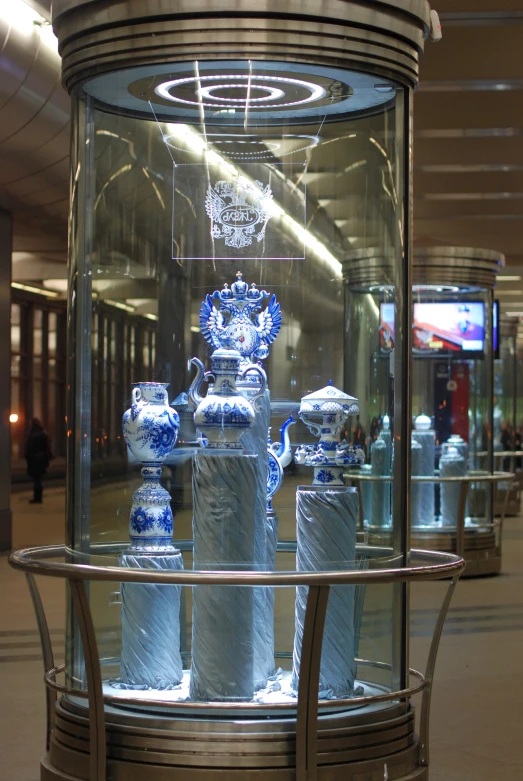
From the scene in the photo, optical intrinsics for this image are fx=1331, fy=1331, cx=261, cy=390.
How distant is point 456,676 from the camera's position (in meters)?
8.52

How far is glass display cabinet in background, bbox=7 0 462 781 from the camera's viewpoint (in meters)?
5.62

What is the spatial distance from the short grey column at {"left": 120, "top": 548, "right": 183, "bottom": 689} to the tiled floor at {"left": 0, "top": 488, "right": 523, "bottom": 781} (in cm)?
Answer: 72

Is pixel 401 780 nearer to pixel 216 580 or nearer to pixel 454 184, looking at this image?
pixel 216 580

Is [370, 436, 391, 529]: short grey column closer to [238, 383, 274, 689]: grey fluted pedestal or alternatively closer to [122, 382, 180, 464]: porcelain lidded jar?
[238, 383, 274, 689]: grey fluted pedestal

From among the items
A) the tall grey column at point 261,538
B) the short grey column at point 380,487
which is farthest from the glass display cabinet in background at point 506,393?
the tall grey column at point 261,538

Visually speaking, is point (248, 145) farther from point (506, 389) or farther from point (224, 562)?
point (506, 389)

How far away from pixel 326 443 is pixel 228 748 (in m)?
1.45

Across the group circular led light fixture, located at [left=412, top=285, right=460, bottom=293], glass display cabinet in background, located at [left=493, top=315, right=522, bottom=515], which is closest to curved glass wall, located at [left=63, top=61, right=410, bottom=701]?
circular led light fixture, located at [left=412, top=285, right=460, bottom=293]

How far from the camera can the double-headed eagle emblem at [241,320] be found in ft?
19.2

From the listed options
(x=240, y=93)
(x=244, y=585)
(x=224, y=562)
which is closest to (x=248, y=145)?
(x=240, y=93)

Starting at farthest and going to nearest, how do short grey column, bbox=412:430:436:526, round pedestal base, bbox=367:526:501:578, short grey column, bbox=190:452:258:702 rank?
short grey column, bbox=412:430:436:526 → round pedestal base, bbox=367:526:501:578 → short grey column, bbox=190:452:258:702

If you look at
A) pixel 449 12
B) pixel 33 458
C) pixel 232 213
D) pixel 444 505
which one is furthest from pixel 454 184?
pixel 232 213

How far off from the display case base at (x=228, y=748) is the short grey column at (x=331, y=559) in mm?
317

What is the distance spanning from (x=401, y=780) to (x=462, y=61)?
25.1 feet
